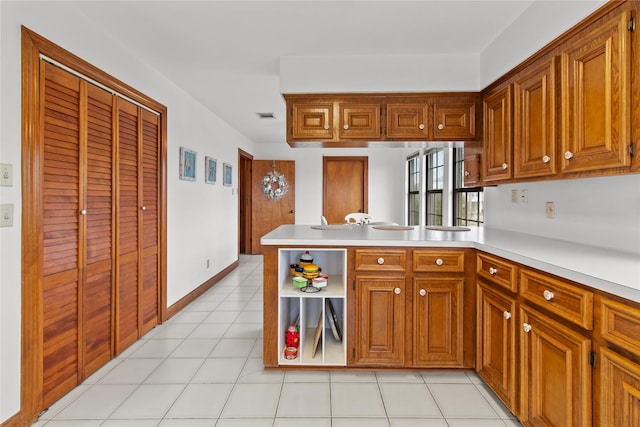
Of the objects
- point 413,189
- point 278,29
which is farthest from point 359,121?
point 413,189

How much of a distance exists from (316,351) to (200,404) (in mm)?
788

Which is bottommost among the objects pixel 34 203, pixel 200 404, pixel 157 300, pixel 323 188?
pixel 200 404

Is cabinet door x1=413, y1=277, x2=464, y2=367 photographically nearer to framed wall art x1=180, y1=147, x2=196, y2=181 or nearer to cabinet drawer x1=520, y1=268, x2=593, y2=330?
cabinet drawer x1=520, y1=268, x2=593, y2=330

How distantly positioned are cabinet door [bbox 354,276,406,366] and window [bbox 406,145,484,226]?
1715 mm

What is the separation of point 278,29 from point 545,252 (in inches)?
82.1

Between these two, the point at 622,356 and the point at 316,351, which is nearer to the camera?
the point at 622,356

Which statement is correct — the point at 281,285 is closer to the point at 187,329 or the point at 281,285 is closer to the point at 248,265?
the point at 187,329

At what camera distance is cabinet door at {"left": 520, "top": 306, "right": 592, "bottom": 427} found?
1188mm

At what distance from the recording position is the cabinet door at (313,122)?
8.65 feet

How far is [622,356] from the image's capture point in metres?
1.04

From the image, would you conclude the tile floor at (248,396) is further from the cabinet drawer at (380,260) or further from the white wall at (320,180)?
the white wall at (320,180)

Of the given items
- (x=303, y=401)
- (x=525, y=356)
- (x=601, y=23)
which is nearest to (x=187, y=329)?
(x=303, y=401)

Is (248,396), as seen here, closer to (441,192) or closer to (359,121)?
(359,121)

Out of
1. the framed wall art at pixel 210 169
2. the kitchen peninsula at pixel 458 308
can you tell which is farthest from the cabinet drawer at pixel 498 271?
the framed wall art at pixel 210 169
